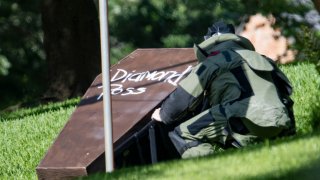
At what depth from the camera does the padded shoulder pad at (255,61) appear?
24.2ft

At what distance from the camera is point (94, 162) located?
7.57 meters

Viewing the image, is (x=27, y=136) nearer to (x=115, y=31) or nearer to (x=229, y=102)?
(x=229, y=102)

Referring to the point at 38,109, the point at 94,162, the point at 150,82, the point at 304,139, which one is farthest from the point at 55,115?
the point at 304,139

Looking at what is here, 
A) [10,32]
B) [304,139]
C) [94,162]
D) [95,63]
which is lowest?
[10,32]

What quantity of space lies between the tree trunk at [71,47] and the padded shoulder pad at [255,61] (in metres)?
8.59

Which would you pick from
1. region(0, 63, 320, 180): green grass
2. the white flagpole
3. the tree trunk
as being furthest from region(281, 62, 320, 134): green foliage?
the tree trunk

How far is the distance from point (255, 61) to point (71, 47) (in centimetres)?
890

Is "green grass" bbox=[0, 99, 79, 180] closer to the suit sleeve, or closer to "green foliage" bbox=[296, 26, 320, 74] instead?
the suit sleeve

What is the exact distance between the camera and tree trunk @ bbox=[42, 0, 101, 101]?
52.2 ft

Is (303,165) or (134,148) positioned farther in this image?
(134,148)

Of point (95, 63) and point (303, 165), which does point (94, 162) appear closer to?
point (303, 165)

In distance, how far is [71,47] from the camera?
16078mm

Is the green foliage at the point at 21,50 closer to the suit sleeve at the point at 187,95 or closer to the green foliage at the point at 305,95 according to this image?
the green foliage at the point at 305,95

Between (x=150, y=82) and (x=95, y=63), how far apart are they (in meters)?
7.75
